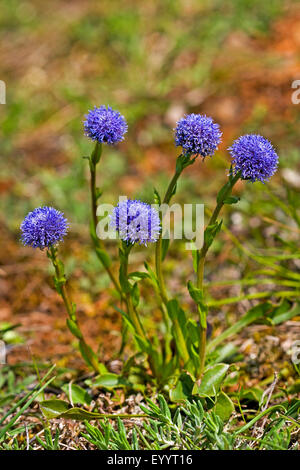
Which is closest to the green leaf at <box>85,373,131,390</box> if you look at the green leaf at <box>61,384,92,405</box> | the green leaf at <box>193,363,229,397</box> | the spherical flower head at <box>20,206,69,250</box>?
the green leaf at <box>61,384,92,405</box>

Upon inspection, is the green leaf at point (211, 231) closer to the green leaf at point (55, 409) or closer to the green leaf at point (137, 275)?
the green leaf at point (137, 275)

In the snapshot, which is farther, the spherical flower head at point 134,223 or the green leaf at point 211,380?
the green leaf at point 211,380

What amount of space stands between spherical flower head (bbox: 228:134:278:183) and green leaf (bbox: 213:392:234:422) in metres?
0.89

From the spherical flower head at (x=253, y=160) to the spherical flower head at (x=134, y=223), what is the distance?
1.20 ft

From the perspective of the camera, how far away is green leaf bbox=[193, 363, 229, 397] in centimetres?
212

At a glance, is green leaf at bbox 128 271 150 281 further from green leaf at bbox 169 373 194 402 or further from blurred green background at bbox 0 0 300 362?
blurred green background at bbox 0 0 300 362

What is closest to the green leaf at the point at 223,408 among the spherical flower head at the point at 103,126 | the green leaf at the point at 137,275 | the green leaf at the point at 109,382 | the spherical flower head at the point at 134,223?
the green leaf at the point at 109,382

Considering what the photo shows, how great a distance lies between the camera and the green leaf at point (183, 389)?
7.11 feet

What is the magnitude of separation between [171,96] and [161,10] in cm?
164

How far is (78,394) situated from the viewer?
2307mm

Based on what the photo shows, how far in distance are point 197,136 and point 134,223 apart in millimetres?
404

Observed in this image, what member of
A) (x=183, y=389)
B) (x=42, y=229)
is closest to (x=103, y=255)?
(x=42, y=229)

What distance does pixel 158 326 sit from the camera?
284 cm

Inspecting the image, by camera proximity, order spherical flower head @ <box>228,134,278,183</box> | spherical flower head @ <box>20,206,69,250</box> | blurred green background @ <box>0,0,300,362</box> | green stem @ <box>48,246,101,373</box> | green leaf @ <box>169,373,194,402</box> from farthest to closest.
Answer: blurred green background @ <box>0,0,300,362</box> → green leaf @ <box>169,373,194,402</box> → green stem @ <box>48,246,101,373</box> → spherical flower head @ <box>20,206,69,250</box> → spherical flower head @ <box>228,134,278,183</box>
